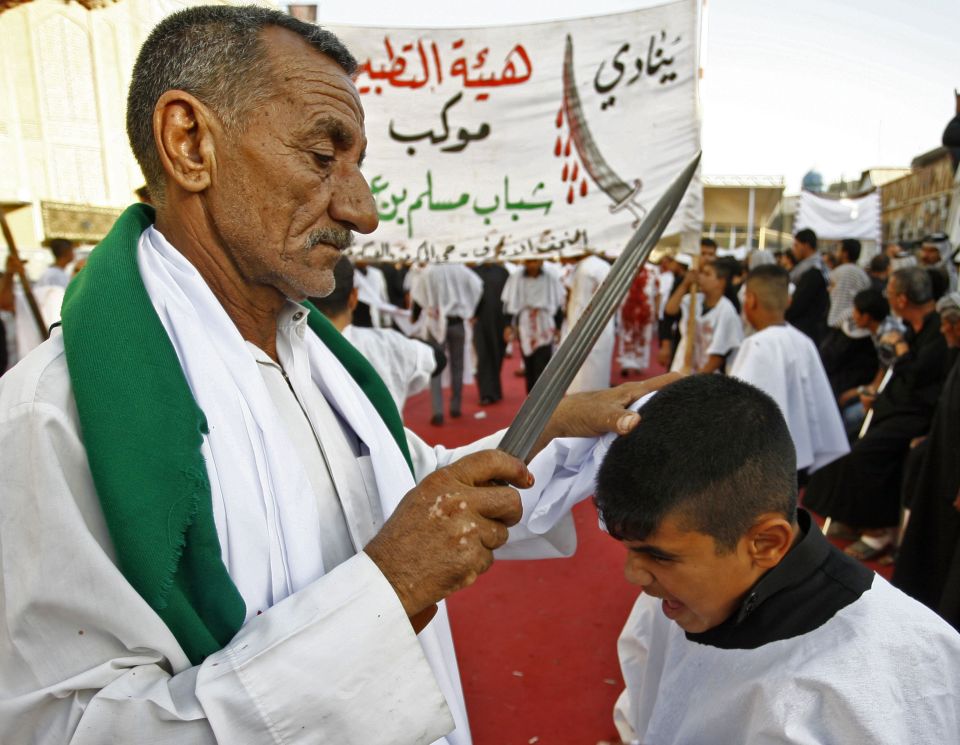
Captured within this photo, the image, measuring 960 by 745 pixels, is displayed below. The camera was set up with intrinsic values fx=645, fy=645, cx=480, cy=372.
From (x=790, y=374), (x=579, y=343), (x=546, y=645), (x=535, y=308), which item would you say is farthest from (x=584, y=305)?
(x=579, y=343)

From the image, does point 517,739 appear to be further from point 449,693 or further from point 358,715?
point 358,715

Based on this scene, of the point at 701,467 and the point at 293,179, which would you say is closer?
the point at 293,179

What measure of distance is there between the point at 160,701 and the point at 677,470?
105 centimetres

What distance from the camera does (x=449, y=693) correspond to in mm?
1332

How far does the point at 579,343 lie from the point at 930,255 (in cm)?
819

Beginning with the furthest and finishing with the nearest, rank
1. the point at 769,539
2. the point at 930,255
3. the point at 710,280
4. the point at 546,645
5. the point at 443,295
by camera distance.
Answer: the point at 443,295
the point at 930,255
the point at 710,280
the point at 546,645
the point at 769,539

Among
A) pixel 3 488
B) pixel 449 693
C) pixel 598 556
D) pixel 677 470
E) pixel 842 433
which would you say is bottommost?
pixel 598 556

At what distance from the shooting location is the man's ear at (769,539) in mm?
1436

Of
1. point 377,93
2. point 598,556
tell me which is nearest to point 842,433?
point 598,556

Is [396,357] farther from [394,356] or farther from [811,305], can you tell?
[811,305]

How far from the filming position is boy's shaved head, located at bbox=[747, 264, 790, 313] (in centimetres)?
438

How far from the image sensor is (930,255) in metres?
7.48

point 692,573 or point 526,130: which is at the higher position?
point 526,130

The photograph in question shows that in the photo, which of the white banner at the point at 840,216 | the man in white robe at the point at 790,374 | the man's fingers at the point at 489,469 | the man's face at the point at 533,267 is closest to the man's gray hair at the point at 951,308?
the man in white robe at the point at 790,374
